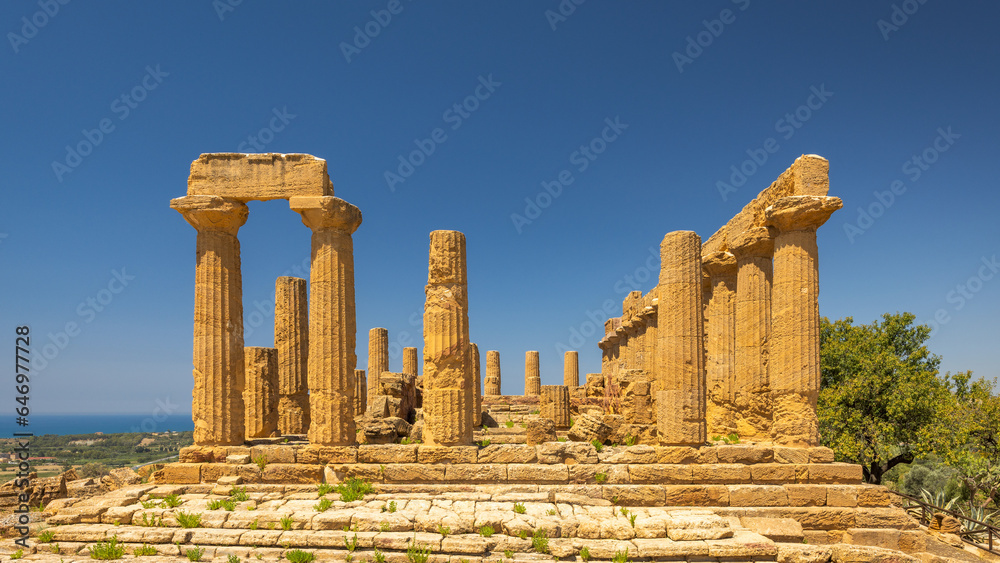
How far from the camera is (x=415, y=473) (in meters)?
13.1

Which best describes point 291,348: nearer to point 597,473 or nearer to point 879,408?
point 597,473

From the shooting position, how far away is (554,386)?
20953 mm

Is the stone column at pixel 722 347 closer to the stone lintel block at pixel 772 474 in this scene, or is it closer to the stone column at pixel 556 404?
the stone lintel block at pixel 772 474

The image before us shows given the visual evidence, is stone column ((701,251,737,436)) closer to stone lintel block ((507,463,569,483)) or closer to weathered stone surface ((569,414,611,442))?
weathered stone surface ((569,414,611,442))

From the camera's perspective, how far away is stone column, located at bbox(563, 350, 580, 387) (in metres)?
41.2

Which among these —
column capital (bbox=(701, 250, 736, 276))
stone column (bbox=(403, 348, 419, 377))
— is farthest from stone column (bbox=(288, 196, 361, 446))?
stone column (bbox=(403, 348, 419, 377))

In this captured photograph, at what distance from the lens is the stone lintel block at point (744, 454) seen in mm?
13078

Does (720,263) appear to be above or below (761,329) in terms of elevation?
above

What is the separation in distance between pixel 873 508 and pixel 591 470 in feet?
21.2

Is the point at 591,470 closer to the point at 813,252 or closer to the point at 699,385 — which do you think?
the point at 699,385

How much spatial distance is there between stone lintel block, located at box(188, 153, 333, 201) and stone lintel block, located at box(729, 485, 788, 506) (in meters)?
12.8

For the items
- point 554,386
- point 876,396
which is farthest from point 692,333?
point 876,396

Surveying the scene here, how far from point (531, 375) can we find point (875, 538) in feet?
93.5

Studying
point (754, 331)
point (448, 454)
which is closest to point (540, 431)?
point (448, 454)
